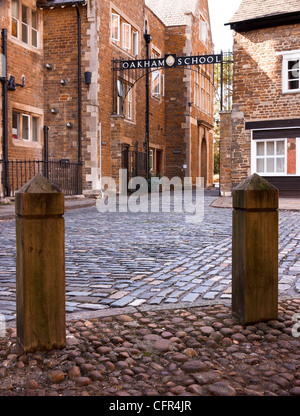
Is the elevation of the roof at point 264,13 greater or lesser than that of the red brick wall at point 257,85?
greater

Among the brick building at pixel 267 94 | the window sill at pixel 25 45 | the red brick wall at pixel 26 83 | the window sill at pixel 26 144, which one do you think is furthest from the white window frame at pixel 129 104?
the window sill at pixel 26 144

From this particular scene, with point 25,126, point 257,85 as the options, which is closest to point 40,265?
point 25,126

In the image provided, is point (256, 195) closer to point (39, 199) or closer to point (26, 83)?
point (39, 199)

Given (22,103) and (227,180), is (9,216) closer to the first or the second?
(22,103)

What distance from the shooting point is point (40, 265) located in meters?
2.72

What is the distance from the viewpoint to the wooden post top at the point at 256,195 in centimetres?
315

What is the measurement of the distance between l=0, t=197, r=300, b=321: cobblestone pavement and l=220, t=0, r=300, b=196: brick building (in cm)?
918

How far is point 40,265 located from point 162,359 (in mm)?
864

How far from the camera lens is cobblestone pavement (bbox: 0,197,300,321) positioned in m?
4.18

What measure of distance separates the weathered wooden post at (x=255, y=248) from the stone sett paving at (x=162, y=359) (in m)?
0.13

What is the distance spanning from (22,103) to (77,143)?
2841 millimetres

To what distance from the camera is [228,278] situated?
4953 mm

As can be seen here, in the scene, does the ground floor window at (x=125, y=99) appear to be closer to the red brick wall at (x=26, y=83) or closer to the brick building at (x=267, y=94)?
the red brick wall at (x=26, y=83)

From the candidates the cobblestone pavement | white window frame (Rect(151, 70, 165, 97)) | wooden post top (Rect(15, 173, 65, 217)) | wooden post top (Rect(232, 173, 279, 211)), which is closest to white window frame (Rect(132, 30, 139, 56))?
white window frame (Rect(151, 70, 165, 97))
